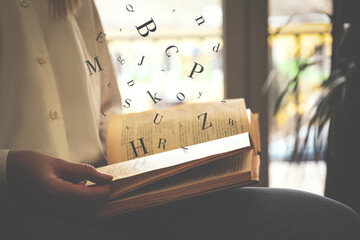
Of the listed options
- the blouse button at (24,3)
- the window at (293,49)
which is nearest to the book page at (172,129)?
the blouse button at (24,3)

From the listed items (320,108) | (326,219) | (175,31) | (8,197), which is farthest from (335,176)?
(8,197)

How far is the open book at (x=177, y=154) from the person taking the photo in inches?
19.1

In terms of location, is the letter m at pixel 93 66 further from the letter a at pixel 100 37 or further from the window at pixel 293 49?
the window at pixel 293 49

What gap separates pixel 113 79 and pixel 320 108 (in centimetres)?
67

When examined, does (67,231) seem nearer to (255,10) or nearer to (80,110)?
(80,110)

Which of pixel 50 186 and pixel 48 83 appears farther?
pixel 48 83

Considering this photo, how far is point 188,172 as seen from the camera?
53cm

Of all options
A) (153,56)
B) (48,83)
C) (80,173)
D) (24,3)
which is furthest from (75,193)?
(153,56)

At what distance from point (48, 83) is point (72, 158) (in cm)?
17

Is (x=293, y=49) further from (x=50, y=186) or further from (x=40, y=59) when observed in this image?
(x=50, y=186)

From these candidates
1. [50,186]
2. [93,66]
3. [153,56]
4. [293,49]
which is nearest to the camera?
[50,186]

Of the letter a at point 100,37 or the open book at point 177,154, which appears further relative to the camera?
the letter a at point 100,37

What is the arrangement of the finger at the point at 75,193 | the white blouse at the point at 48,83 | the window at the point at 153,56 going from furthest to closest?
the window at the point at 153,56 < the white blouse at the point at 48,83 < the finger at the point at 75,193

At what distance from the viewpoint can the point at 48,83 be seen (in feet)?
2.07
